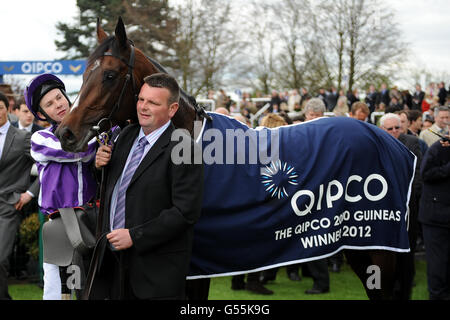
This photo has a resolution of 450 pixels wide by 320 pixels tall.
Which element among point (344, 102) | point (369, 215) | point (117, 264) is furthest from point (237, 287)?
point (344, 102)

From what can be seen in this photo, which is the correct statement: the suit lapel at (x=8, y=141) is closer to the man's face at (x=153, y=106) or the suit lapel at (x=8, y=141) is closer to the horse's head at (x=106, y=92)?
the horse's head at (x=106, y=92)

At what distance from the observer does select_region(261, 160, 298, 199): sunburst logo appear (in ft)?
11.4

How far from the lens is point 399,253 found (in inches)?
160

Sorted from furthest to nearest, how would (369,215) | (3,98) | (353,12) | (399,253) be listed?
(353,12) < (3,98) < (399,253) < (369,215)

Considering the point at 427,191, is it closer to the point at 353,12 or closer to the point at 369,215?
the point at 369,215

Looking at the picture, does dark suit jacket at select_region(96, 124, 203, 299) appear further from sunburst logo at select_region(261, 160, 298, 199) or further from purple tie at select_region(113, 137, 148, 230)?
sunburst logo at select_region(261, 160, 298, 199)

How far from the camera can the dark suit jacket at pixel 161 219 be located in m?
2.42

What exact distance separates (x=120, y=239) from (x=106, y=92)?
98cm

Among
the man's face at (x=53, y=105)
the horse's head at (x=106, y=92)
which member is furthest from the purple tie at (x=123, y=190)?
the man's face at (x=53, y=105)

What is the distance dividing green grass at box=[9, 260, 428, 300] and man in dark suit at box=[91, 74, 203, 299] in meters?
3.77

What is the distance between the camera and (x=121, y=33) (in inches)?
120

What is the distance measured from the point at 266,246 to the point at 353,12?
22932 mm

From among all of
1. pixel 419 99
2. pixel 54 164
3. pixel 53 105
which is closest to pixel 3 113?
pixel 53 105

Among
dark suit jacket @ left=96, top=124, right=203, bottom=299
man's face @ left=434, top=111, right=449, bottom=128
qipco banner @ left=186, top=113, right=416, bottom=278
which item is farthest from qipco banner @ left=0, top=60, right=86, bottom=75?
dark suit jacket @ left=96, top=124, right=203, bottom=299
